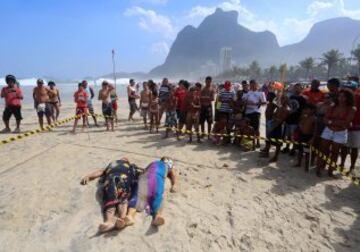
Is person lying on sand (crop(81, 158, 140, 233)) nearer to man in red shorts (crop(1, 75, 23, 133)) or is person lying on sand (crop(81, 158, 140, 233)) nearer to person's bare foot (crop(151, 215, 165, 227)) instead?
person's bare foot (crop(151, 215, 165, 227))

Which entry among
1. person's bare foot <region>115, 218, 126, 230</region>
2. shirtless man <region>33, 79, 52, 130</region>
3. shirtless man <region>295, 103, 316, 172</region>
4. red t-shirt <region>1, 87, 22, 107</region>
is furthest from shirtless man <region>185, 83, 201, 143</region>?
red t-shirt <region>1, 87, 22, 107</region>

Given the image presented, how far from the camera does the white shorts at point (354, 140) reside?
231 inches

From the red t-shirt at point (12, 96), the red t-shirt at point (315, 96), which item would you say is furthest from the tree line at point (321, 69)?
the red t-shirt at point (12, 96)

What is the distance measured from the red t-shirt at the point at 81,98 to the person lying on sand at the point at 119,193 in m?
5.07

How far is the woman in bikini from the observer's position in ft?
17.7

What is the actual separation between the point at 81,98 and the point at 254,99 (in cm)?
565

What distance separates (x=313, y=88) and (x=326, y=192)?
2430mm

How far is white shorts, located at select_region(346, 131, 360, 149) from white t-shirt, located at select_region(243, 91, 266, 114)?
2.22 metres

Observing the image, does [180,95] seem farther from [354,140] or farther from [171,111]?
[354,140]

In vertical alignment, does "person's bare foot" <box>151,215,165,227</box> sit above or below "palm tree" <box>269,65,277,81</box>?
below

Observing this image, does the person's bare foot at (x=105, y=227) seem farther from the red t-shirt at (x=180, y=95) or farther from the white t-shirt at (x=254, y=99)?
the red t-shirt at (x=180, y=95)

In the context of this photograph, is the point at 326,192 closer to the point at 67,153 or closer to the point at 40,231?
the point at 40,231

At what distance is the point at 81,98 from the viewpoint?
9.97 metres

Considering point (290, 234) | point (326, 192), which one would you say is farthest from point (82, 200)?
point (326, 192)
